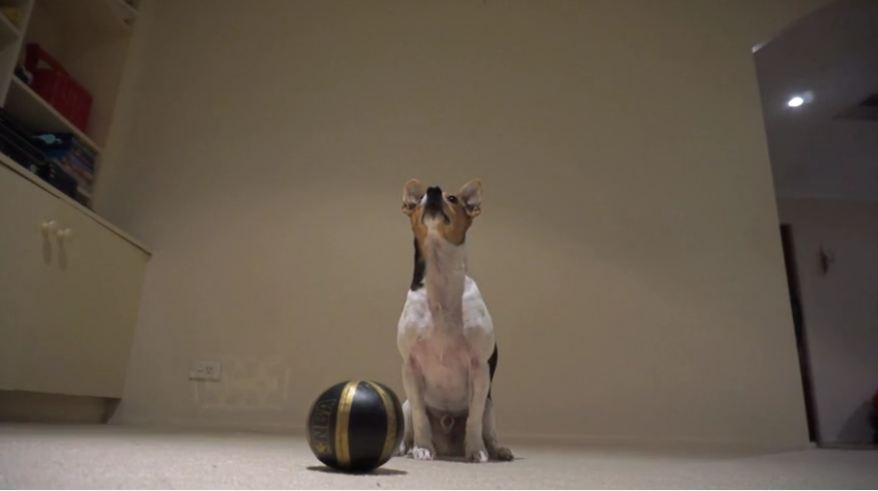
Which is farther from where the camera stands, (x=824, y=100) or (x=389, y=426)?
(x=824, y=100)

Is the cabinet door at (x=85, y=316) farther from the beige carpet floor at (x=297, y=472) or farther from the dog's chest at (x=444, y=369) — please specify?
the dog's chest at (x=444, y=369)

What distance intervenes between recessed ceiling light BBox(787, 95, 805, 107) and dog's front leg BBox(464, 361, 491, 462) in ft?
12.2

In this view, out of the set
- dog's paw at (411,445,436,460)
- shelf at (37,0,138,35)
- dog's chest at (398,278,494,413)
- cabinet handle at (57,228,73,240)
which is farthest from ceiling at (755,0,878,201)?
cabinet handle at (57,228,73,240)

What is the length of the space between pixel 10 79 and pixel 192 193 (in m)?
0.93

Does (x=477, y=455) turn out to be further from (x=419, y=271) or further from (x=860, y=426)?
(x=860, y=426)

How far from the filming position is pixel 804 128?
4.47m

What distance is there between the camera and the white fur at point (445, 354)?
155 centimetres

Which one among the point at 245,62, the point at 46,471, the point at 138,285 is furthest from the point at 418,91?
the point at 46,471

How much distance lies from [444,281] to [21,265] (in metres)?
1.62

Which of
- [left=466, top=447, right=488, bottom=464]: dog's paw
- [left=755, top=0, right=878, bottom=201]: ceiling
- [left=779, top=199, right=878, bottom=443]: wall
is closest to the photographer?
[left=466, top=447, right=488, bottom=464]: dog's paw

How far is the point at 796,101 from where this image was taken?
4.11 m

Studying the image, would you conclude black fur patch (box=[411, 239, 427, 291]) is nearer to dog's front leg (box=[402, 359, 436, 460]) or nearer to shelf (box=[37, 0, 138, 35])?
dog's front leg (box=[402, 359, 436, 460])

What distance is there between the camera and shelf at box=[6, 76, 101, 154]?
2484mm

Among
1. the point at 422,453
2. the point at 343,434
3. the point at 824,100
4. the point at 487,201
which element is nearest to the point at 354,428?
the point at 343,434
